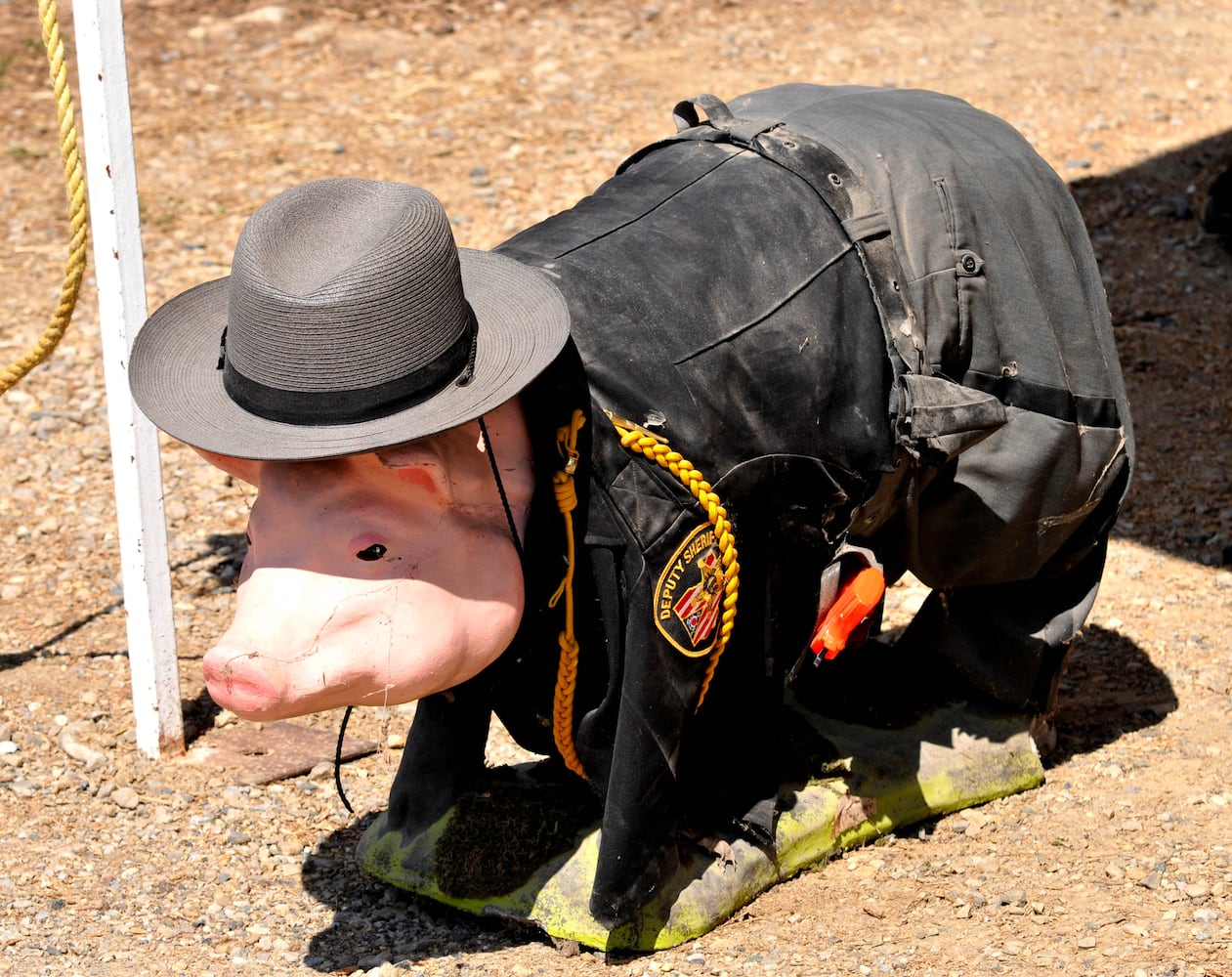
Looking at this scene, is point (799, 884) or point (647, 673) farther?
point (799, 884)

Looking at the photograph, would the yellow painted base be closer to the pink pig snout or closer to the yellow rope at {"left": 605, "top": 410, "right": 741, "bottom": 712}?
the yellow rope at {"left": 605, "top": 410, "right": 741, "bottom": 712}

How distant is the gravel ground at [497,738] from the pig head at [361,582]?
0.76m

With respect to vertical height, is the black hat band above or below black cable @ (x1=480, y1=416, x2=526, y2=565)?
above

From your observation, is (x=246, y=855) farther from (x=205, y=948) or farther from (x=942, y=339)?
(x=942, y=339)

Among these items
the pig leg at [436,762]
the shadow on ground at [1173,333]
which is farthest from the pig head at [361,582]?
the shadow on ground at [1173,333]

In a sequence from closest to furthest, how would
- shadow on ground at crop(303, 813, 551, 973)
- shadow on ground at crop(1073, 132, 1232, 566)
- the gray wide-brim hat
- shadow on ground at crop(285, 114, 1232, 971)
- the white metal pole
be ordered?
the gray wide-brim hat, shadow on ground at crop(303, 813, 551, 973), shadow on ground at crop(285, 114, 1232, 971), the white metal pole, shadow on ground at crop(1073, 132, 1232, 566)

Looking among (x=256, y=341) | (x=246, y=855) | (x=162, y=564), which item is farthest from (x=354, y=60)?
(x=256, y=341)

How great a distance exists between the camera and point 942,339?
2.93 m

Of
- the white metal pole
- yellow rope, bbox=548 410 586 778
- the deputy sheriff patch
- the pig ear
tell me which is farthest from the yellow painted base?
the pig ear

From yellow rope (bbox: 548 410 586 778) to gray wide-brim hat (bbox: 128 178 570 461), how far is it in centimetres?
20

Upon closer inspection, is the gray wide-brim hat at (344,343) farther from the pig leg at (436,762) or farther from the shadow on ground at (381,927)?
the shadow on ground at (381,927)

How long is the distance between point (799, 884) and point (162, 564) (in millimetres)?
1550

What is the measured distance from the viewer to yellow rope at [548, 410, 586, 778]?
253cm

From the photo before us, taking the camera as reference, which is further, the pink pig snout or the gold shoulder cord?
the gold shoulder cord
